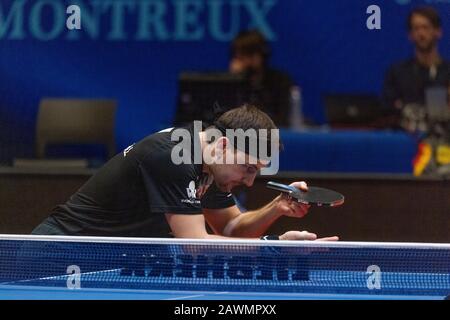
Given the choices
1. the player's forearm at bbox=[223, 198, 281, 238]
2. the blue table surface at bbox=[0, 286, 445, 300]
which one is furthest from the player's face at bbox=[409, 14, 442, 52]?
the blue table surface at bbox=[0, 286, 445, 300]

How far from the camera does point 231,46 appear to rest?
743 cm

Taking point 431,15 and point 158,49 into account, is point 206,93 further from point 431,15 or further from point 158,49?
point 431,15

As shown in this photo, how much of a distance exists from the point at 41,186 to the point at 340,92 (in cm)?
302

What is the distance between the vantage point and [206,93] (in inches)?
245

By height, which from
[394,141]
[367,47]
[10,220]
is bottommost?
[10,220]

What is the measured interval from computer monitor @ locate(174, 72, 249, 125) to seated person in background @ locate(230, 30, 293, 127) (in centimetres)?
32

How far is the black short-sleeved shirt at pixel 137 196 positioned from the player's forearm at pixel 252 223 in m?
0.32

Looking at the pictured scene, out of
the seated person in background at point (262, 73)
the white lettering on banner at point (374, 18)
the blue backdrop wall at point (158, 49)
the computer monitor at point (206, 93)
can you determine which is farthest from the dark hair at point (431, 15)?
the computer monitor at point (206, 93)

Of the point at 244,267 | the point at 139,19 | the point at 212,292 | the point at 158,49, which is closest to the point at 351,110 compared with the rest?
the point at 158,49

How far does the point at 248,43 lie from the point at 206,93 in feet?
2.83

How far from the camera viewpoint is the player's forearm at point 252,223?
4.24 metres

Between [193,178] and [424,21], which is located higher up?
[424,21]
